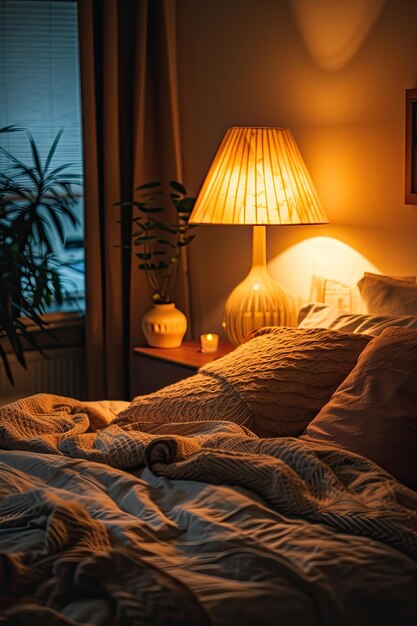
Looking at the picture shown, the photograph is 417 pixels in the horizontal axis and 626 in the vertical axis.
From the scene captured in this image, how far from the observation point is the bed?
1603 millimetres

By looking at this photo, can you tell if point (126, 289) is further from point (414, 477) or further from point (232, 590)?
point (232, 590)

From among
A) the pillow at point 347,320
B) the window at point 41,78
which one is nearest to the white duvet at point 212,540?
the pillow at point 347,320

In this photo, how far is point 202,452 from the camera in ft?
6.61

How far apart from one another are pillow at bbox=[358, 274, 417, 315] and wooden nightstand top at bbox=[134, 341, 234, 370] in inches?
28.9

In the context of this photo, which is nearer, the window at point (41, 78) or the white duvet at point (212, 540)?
the white duvet at point (212, 540)

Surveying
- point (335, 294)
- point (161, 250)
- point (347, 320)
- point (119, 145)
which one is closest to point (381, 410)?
point (347, 320)

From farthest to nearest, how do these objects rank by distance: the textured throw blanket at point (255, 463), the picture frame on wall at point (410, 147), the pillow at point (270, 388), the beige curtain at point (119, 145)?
the beige curtain at point (119, 145), the picture frame on wall at point (410, 147), the pillow at point (270, 388), the textured throw blanket at point (255, 463)

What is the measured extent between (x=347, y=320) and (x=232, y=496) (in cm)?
→ 107

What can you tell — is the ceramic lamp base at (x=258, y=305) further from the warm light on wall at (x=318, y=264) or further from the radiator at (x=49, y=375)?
the radiator at (x=49, y=375)

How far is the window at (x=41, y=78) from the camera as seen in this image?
402 cm

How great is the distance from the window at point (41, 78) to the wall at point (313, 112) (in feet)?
1.58

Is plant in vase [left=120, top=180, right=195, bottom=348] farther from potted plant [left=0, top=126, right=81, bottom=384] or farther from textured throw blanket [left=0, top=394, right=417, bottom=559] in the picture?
textured throw blanket [left=0, top=394, right=417, bottom=559]

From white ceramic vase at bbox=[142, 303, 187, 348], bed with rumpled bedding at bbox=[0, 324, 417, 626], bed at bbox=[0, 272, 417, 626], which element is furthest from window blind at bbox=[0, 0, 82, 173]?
bed with rumpled bedding at bbox=[0, 324, 417, 626]

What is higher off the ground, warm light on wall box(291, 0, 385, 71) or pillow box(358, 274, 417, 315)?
warm light on wall box(291, 0, 385, 71)
